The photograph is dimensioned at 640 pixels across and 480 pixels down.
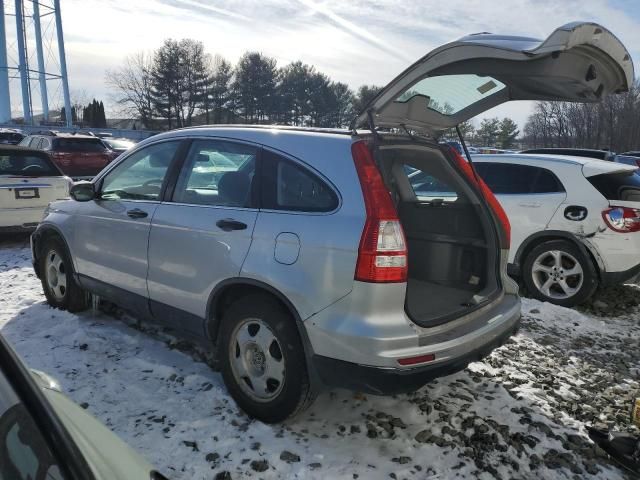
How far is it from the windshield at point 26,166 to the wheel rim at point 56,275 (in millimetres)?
3415

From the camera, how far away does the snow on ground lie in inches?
107

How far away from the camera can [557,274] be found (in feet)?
18.4

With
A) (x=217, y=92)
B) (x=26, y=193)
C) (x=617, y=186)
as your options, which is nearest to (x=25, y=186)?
(x=26, y=193)

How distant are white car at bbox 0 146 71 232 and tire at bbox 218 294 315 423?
18.8 ft

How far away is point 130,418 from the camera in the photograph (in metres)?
3.03

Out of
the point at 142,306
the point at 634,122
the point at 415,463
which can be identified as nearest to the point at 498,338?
the point at 415,463

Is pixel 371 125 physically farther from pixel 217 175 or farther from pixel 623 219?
pixel 623 219

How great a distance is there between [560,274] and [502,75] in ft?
11.6

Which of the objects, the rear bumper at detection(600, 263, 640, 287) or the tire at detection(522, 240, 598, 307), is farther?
the tire at detection(522, 240, 598, 307)

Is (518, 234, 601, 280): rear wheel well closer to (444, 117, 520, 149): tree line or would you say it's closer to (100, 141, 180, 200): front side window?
(100, 141, 180, 200): front side window

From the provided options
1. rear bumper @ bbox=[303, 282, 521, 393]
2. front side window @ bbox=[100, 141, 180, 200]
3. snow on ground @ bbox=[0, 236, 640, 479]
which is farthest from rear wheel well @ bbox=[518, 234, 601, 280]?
front side window @ bbox=[100, 141, 180, 200]

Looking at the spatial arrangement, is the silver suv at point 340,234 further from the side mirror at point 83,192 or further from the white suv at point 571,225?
the white suv at point 571,225

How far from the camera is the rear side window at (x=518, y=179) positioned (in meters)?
5.87

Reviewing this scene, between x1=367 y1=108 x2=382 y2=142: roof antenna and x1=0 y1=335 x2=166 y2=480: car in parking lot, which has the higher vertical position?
x1=367 y1=108 x2=382 y2=142: roof antenna
